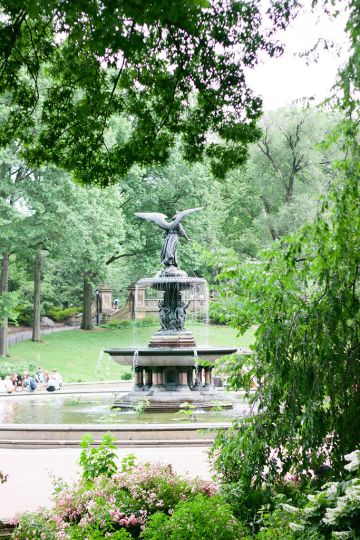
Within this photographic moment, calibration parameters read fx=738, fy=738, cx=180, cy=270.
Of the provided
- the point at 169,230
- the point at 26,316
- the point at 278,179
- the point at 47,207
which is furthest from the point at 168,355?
the point at 26,316

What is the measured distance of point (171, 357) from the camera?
18.1 meters

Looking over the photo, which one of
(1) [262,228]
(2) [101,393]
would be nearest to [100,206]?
(1) [262,228]

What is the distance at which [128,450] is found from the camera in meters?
12.6

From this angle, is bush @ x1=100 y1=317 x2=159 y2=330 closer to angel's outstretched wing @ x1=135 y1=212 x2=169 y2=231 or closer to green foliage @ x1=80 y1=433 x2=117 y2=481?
angel's outstretched wing @ x1=135 y1=212 x2=169 y2=231

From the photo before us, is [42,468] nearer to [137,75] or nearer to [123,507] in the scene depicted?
[123,507]

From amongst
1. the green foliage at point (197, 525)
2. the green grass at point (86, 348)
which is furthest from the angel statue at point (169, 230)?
the green foliage at point (197, 525)

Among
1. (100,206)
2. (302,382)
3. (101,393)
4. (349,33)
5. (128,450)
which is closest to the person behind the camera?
(349,33)

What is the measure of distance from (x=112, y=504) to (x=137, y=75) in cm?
417

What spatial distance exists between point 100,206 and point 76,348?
8293mm

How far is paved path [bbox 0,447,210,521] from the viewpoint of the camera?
28.7ft

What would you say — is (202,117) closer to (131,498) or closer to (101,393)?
(131,498)

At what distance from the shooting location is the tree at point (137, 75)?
5.95 metres

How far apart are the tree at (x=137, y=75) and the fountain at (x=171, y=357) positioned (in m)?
9.89

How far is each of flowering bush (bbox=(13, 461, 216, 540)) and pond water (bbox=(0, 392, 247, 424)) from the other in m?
7.12
